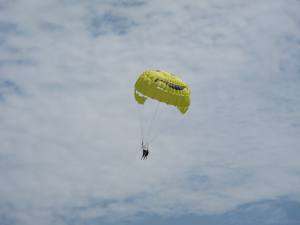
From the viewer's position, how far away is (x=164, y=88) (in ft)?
564

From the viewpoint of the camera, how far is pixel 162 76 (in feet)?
567

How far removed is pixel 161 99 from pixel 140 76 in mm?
4173

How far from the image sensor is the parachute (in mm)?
172000

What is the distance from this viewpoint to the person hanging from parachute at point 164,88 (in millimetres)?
172000

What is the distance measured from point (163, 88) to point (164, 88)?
4.9 inches

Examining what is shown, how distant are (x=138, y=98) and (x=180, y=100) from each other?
20.0 feet

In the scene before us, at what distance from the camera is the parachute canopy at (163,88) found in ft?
564

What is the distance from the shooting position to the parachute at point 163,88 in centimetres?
17200

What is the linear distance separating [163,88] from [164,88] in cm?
12

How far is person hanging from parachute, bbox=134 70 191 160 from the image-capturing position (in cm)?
17200

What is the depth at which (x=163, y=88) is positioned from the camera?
17188 cm

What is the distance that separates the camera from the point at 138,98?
578 ft

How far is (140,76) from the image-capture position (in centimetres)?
17412

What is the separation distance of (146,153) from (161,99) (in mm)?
7360
